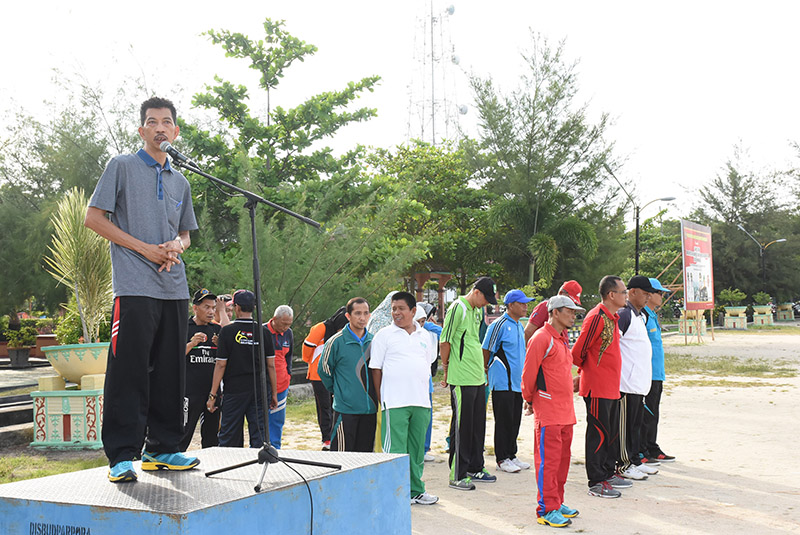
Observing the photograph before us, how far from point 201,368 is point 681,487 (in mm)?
4737

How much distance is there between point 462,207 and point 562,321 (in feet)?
88.2

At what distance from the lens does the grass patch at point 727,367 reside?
55.8 ft

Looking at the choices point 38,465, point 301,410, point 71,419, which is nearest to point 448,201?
point 301,410

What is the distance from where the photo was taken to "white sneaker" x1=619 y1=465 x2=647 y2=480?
6.92 meters

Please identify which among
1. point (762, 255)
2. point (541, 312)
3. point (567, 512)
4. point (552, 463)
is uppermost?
point (762, 255)

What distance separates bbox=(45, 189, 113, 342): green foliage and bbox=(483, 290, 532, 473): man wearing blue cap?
5.42 meters

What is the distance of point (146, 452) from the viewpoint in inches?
140

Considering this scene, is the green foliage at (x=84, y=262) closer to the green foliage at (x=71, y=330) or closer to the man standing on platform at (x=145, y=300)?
the green foliage at (x=71, y=330)

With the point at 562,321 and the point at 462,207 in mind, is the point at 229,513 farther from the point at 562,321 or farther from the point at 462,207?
the point at 462,207

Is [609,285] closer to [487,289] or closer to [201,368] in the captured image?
[487,289]

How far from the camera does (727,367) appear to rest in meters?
18.3

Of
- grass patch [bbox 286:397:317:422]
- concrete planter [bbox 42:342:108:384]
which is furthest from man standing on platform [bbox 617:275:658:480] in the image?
concrete planter [bbox 42:342:108:384]

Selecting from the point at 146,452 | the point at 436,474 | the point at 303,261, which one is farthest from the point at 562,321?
the point at 303,261

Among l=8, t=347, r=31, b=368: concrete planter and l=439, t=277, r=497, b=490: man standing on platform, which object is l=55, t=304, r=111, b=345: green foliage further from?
l=8, t=347, r=31, b=368: concrete planter
